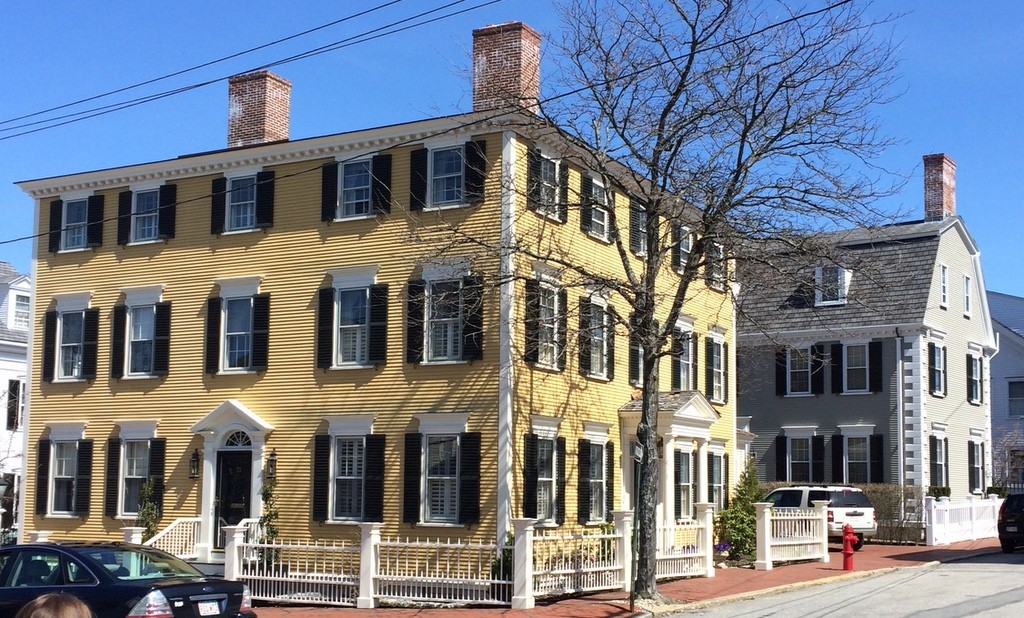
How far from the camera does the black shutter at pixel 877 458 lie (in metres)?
40.4

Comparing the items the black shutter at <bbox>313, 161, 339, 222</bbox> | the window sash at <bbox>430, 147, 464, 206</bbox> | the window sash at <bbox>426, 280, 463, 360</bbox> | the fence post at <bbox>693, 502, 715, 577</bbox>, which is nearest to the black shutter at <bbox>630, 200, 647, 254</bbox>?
the window sash at <bbox>430, 147, 464, 206</bbox>

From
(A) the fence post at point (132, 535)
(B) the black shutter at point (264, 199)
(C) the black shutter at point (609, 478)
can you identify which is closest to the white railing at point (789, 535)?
(C) the black shutter at point (609, 478)

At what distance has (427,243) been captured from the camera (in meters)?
24.4

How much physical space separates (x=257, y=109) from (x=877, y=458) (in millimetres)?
23374

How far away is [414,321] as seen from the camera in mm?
24891

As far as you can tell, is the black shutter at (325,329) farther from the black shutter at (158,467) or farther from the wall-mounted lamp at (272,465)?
the black shutter at (158,467)

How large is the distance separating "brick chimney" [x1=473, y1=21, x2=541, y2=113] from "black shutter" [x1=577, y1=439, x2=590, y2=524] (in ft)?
24.5

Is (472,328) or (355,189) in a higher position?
(355,189)

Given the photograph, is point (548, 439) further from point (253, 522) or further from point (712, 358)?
point (712, 358)

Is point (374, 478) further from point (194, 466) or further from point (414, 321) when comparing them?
point (194, 466)

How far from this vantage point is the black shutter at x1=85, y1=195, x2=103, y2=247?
97.0ft

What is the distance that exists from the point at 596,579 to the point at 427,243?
7297 millimetres

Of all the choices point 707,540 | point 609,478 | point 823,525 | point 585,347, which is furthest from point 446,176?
point 823,525

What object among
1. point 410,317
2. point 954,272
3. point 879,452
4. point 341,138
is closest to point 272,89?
point 341,138
